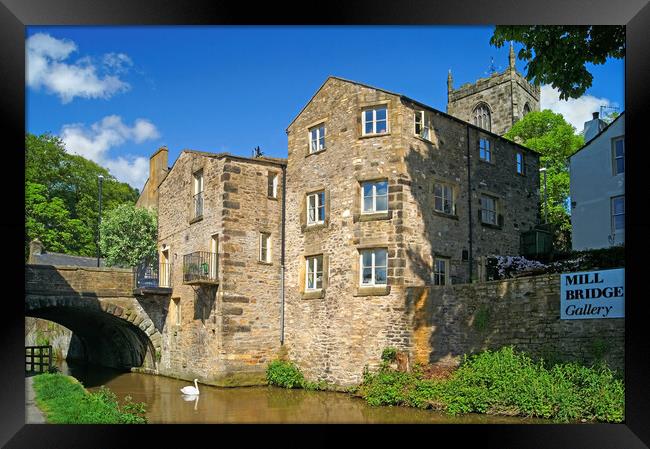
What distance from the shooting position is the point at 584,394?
11.0m

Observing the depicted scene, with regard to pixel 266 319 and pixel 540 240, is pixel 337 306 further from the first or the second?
pixel 540 240

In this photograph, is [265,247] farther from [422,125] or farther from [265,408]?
[422,125]

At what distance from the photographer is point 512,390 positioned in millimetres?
11891

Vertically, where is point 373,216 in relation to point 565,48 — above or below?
below

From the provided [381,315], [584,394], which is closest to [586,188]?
[381,315]

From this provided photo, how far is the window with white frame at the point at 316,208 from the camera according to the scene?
17.2 metres

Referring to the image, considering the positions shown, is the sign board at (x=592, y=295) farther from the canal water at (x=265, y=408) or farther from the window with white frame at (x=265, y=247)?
the window with white frame at (x=265, y=247)

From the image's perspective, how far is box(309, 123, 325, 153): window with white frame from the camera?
17.4 meters

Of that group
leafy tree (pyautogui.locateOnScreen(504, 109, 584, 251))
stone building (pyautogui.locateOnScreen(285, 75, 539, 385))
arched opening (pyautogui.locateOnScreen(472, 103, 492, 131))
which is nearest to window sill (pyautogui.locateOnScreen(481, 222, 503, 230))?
stone building (pyautogui.locateOnScreen(285, 75, 539, 385))

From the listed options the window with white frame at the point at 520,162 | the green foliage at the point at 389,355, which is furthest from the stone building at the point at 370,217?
the window with white frame at the point at 520,162

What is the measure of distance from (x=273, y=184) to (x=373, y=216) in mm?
3994

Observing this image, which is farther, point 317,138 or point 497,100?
point 497,100
